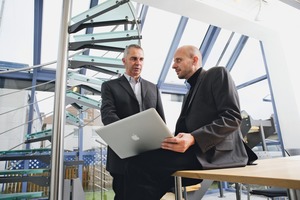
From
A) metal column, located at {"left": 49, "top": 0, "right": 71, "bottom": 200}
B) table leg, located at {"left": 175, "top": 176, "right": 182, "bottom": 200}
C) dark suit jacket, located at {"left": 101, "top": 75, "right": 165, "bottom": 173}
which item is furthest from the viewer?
dark suit jacket, located at {"left": 101, "top": 75, "right": 165, "bottom": 173}

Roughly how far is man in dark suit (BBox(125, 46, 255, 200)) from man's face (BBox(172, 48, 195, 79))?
0.27m

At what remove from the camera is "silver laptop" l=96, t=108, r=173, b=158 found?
842mm

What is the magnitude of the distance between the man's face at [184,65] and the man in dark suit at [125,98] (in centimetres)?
40

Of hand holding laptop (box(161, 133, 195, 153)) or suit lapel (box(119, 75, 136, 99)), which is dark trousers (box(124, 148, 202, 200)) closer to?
hand holding laptop (box(161, 133, 195, 153))

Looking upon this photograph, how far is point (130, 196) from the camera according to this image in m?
0.98

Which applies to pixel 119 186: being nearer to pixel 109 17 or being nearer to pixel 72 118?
pixel 109 17

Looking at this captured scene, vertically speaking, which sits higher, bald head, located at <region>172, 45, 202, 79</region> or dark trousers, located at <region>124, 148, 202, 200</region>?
bald head, located at <region>172, 45, 202, 79</region>

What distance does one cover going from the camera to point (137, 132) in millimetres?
907

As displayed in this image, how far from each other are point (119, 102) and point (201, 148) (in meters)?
0.80

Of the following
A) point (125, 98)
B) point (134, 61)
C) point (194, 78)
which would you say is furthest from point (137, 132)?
point (134, 61)

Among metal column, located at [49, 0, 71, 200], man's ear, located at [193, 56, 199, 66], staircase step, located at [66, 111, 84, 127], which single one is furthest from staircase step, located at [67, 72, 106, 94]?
man's ear, located at [193, 56, 199, 66]

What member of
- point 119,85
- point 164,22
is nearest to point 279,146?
point 164,22

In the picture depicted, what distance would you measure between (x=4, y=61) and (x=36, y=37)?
67 centimetres

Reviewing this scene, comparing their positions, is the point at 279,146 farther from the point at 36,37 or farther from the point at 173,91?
the point at 36,37
